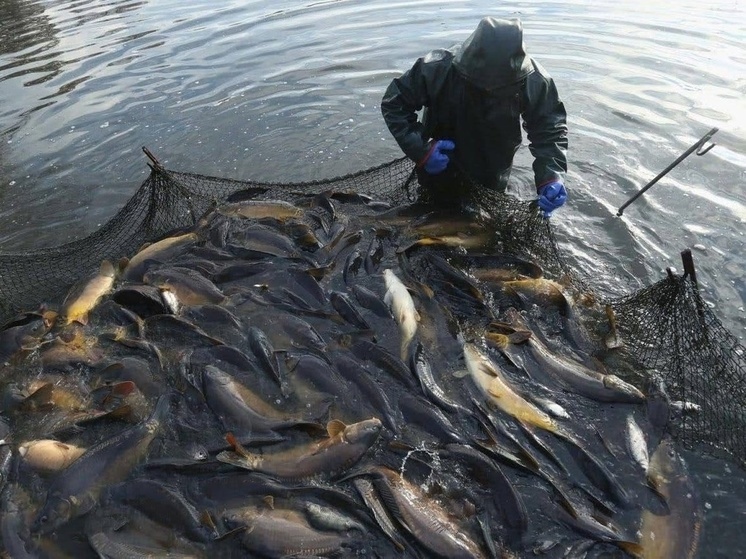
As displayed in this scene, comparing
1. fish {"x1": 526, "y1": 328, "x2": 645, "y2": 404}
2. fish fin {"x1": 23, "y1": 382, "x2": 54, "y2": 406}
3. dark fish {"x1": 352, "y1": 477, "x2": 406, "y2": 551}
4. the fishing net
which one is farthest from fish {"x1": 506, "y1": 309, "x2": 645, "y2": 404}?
fish fin {"x1": 23, "y1": 382, "x2": 54, "y2": 406}

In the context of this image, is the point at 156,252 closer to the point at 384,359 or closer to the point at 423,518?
the point at 384,359

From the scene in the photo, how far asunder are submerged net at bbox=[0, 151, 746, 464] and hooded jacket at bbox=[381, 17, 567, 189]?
53 centimetres

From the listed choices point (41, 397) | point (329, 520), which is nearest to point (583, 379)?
point (329, 520)

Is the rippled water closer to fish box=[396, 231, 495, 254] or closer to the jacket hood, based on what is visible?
fish box=[396, 231, 495, 254]

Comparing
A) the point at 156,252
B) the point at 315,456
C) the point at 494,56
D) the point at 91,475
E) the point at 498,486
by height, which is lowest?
the point at 498,486

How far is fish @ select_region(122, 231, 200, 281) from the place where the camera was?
4.91 m

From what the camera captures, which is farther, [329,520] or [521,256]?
[521,256]

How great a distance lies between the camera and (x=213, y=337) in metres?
4.16

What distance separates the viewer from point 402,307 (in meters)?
4.27

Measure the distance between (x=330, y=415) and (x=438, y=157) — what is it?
2666 mm

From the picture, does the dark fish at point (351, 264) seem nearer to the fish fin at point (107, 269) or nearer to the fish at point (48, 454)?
the fish fin at point (107, 269)

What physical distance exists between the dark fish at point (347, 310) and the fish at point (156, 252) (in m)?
1.74

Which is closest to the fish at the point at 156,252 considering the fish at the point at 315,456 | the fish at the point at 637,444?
the fish at the point at 315,456

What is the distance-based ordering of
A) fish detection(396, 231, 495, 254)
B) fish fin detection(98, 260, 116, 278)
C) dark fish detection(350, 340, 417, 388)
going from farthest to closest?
fish detection(396, 231, 495, 254) → fish fin detection(98, 260, 116, 278) → dark fish detection(350, 340, 417, 388)
